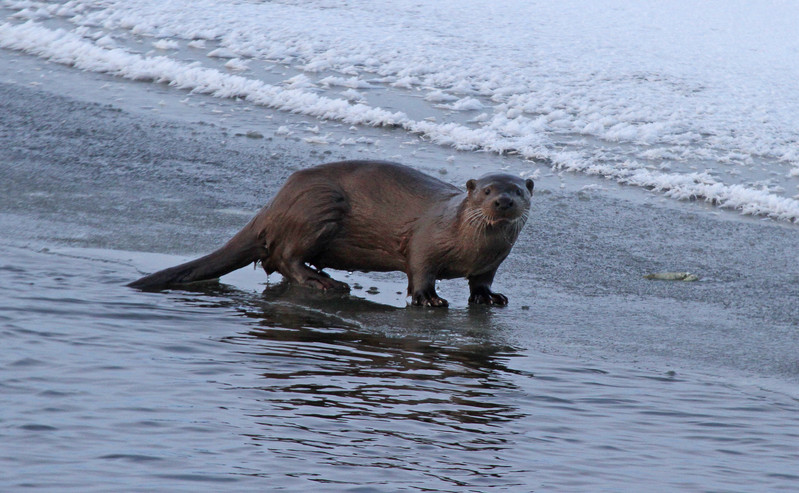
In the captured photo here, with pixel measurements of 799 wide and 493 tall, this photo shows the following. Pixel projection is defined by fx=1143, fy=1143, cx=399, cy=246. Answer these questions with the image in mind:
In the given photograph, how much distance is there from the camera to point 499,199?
202 inches

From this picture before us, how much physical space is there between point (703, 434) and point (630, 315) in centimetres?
162

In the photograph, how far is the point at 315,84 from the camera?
1076cm

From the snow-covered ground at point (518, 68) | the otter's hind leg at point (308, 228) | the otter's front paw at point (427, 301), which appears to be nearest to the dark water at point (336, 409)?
the otter's front paw at point (427, 301)

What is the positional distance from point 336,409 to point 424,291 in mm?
1782

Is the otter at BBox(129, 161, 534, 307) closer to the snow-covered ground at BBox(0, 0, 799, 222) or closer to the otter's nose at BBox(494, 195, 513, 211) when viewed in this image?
the otter's nose at BBox(494, 195, 513, 211)

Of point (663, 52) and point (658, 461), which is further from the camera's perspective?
point (663, 52)

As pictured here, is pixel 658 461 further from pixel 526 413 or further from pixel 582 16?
pixel 582 16

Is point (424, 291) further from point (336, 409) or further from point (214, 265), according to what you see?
point (336, 409)

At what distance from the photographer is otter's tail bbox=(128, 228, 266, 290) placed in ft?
17.9

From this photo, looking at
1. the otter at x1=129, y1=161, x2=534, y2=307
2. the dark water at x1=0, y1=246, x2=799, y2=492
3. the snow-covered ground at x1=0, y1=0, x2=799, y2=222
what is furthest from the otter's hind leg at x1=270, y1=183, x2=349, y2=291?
the snow-covered ground at x1=0, y1=0, x2=799, y2=222

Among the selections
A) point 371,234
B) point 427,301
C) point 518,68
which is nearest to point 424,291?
point 427,301

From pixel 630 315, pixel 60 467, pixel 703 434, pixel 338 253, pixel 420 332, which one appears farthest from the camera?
pixel 338 253

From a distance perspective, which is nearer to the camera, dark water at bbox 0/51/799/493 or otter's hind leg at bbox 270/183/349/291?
dark water at bbox 0/51/799/493

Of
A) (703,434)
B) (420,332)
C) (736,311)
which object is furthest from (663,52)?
(703,434)
